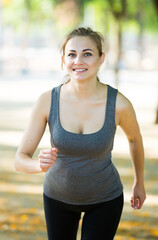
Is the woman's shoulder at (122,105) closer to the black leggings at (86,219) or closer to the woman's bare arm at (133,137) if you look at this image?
the woman's bare arm at (133,137)

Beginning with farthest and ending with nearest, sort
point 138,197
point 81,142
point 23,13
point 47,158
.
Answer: point 23,13 → point 138,197 → point 81,142 → point 47,158

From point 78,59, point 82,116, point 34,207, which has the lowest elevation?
point 34,207

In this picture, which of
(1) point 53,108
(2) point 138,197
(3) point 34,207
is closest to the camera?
(1) point 53,108

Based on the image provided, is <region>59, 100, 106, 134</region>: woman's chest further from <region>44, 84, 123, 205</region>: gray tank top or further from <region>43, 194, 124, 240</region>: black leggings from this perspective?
<region>43, 194, 124, 240</region>: black leggings

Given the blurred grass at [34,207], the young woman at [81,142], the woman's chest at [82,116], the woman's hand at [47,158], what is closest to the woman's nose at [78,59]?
the young woman at [81,142]

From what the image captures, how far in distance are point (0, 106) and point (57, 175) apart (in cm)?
1430

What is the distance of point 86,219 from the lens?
2.61 metres

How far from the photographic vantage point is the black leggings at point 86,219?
2.56m

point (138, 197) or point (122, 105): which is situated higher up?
point (122, 105)

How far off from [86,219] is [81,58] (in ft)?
2.96

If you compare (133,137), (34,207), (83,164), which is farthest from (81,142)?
(34,207)

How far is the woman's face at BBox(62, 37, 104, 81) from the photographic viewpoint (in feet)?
8.36

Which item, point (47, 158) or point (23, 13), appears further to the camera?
point (23, 13)

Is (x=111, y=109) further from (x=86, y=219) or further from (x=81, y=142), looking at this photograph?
(x=86, y=219)
